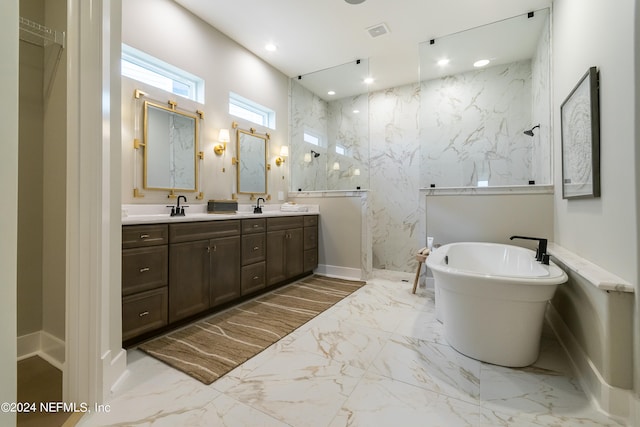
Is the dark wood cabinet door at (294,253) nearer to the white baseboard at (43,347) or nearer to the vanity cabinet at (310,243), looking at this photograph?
the vanity cabinet at (310,243)

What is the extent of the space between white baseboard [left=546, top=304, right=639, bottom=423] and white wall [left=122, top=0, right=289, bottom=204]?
10.6ft

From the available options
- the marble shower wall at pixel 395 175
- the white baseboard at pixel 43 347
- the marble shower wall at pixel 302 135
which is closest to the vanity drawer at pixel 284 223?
the marble shower wall at pixel 302 135

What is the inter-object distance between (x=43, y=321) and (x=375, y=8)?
3.78m

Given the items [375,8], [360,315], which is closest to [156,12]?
[375,8]

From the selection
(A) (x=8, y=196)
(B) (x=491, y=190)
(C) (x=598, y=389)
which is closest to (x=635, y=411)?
(C) (x=598, y=389)

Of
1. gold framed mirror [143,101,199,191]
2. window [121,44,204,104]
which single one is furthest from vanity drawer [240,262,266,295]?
window [121,44,204,104]

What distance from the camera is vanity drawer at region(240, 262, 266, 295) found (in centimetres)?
273

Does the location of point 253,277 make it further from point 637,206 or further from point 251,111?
point 637,206

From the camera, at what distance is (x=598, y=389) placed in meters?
1.36

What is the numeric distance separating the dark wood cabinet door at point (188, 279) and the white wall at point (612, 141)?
2600mm

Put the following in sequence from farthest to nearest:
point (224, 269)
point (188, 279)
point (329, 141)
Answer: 1. point (329, 141)
2. point (224, 269)
3. point (188, 279)

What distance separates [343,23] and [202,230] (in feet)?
8.71

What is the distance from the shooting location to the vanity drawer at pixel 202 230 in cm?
208

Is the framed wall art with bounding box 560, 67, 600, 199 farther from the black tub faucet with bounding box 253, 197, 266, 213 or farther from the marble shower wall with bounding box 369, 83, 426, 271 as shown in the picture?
the black tub faucet with bounding box 253, 197, 266, 213
